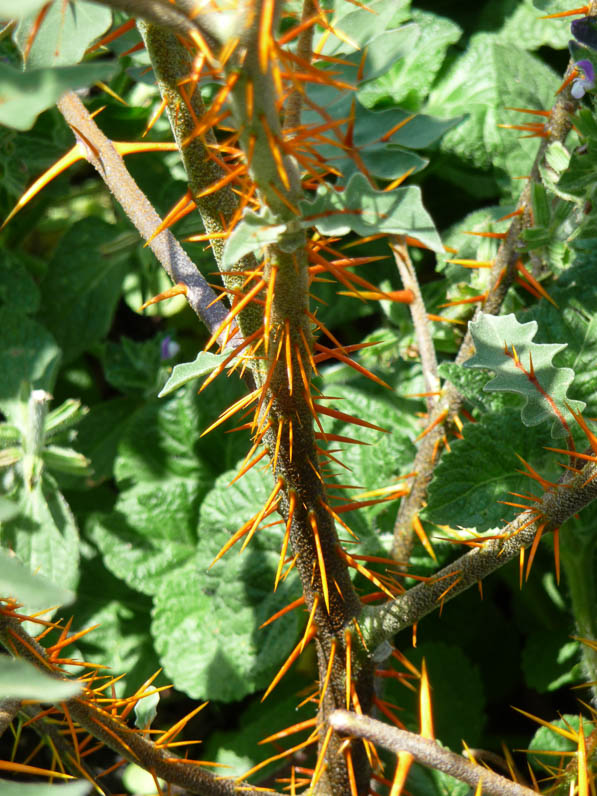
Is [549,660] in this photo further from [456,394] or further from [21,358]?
[21,358]

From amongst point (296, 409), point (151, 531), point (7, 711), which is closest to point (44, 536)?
point (151, 531)

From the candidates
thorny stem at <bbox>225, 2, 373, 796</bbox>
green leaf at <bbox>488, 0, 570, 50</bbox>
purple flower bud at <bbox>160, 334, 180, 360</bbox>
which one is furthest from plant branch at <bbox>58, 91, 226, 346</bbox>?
green leaf at <bbox>488, 0, 570, 50</bbox>

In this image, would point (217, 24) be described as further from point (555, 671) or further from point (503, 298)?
point (555, 671)

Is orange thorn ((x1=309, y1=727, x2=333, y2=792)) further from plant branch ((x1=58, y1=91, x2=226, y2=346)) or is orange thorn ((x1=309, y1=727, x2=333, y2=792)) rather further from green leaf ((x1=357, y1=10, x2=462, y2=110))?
green leaf ((x1=357, y1=10, x2=462, y2=110))

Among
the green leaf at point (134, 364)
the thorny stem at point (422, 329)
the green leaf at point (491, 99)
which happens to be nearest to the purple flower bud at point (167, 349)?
the green leaf at point (134, 364)

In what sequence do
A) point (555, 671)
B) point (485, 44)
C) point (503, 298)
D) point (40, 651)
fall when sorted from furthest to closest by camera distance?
point (485, 44)
point (555, 671)
point (503, 298)
point (40, 651)

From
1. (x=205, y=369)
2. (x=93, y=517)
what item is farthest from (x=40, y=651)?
(x=93, y=517)

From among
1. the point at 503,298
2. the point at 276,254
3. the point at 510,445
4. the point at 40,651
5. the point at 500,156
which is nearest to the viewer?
the point at 276,254
